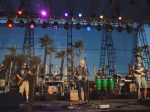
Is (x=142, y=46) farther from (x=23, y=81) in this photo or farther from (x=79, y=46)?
(x=23, y=81)

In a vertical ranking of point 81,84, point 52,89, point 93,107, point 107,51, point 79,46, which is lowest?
point 93,107

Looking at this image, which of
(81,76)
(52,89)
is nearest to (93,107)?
(81,76)

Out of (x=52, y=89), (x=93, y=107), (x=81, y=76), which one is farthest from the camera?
(x=52, y=89)

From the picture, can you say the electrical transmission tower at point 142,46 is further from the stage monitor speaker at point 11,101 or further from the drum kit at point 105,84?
the stage monitor speaker at point 11,101

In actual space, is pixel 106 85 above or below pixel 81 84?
above

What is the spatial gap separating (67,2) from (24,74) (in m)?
12.2

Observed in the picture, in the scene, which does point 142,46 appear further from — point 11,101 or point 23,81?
point 11,101

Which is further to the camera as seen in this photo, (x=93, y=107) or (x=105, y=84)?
(x=105, y=84)

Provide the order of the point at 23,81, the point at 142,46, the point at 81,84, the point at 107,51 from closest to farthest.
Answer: the point at 81,84
the point at 23,81
the point at 142,46
the point at 107,51

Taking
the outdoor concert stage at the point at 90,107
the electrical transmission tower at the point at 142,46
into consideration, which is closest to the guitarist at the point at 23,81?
the outdoor concert stage at the point at 90,107

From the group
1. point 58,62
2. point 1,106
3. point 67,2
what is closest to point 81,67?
point 1,106

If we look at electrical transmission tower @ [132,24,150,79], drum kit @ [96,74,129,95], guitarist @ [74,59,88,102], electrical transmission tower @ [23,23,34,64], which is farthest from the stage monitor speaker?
electrical transmission tower @ [23,23,34,64]

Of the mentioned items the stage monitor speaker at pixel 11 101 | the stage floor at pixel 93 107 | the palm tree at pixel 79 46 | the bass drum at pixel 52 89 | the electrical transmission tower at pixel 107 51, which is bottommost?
the stage floor at pixel 93 107

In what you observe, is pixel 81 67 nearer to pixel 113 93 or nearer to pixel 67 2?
pixel 113 93
